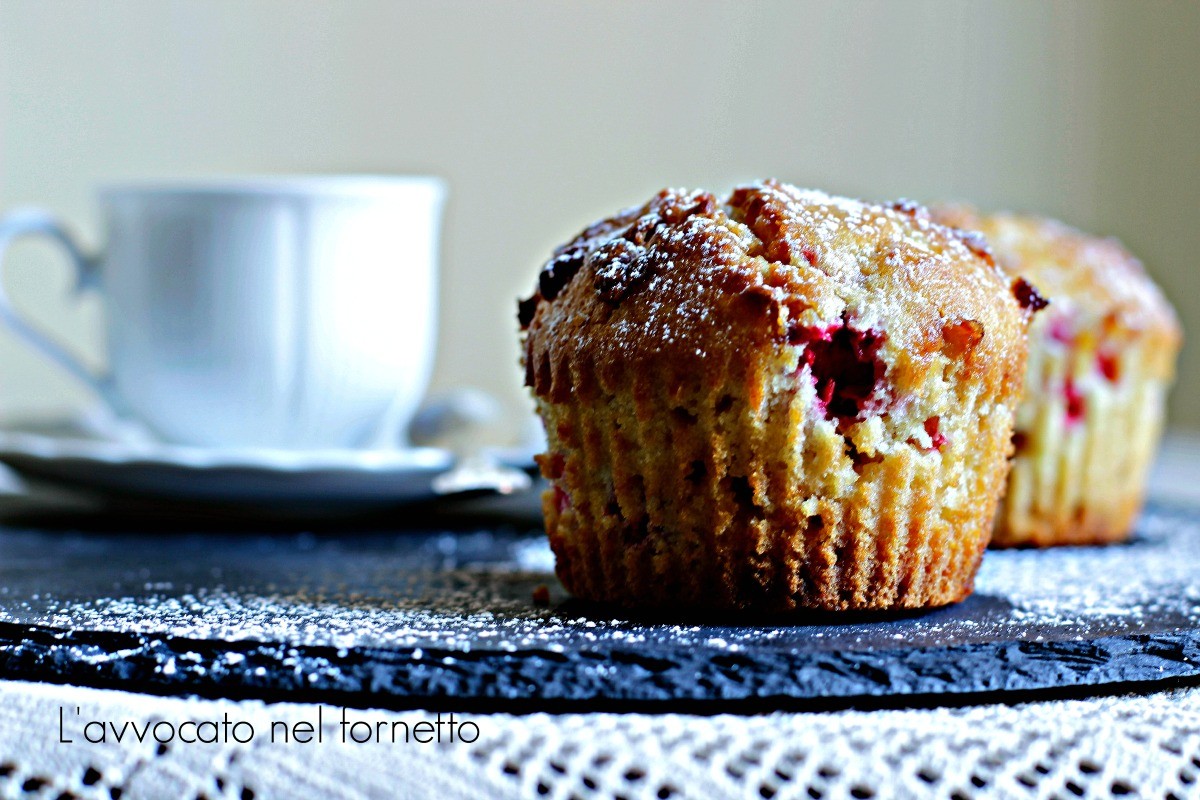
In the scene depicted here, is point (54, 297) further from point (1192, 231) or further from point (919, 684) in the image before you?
point (919, 684)

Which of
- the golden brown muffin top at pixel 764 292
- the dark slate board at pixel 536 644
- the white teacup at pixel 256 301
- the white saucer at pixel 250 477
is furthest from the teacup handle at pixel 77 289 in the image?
the golden brown muffin top at pixel 764 292

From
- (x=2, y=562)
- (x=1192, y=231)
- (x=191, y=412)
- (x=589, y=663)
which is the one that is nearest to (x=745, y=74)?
(x=1192, y=231)

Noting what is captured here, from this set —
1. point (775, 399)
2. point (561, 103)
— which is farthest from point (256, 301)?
point (561, 103)

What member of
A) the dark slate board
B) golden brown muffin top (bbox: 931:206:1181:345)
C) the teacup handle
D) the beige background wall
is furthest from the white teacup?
the beige background wall

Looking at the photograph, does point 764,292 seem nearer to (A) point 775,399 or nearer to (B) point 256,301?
(A) point 775,399

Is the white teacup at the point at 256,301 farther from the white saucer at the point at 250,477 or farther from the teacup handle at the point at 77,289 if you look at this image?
the white saucer at the point at 250,477

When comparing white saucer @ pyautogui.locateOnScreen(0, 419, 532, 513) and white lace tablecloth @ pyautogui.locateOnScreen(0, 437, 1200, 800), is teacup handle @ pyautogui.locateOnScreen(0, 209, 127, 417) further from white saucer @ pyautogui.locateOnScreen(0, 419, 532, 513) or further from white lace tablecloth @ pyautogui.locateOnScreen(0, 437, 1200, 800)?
white lace tablecloth @ pyautogui.locateOnScreen(0, 437, 1200, 800)
